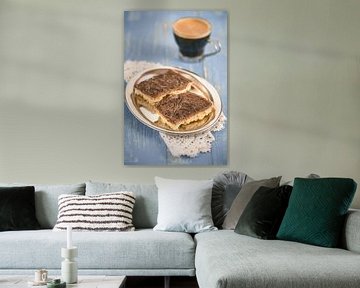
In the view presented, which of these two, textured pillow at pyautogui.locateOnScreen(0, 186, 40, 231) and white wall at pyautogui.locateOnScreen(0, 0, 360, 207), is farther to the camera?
white wall at pyautogui.locateOnScreen(0, 0, 360, 207)

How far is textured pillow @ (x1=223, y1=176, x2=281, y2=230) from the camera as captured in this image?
4.30 m

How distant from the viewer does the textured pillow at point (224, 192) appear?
14.9ft

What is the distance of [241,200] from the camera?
4.34 metres

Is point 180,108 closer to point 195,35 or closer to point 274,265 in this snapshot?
point 195,35

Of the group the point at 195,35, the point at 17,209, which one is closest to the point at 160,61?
the point at 195,35

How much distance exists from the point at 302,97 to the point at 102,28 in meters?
1.79

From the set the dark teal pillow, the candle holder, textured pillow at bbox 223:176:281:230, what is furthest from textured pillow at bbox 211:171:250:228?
the candle holder

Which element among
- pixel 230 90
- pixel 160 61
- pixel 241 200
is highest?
Result: pixel 160 61

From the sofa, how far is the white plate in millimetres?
562

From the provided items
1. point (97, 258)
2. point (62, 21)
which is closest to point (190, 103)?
point (62, 21)

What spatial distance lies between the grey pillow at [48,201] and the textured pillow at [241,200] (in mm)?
1195

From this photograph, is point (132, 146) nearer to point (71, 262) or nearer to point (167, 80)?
point (167, 80)

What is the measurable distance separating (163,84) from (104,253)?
168 cm

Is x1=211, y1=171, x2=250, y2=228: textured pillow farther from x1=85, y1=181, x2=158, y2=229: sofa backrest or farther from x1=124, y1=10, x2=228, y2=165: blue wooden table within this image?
x1=85, y1=181, x2=158, y2=229: sofa backrest
